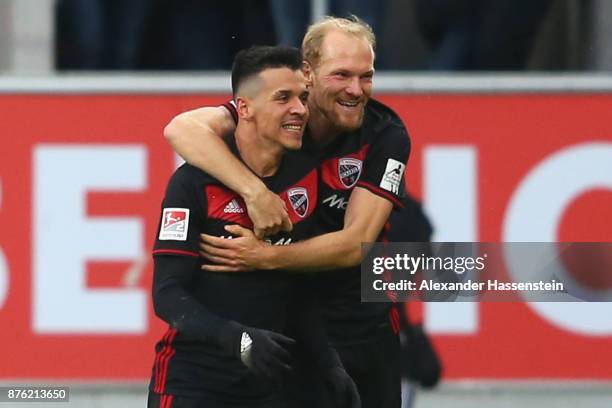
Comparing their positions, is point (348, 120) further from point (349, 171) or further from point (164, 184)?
point (164, 184)

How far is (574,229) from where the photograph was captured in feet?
29.6

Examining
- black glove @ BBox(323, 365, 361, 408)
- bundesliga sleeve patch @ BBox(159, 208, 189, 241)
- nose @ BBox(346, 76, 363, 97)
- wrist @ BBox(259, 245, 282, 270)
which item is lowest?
black glove @ BBox(323, 365, 361, 408)

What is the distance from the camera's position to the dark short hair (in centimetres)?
543

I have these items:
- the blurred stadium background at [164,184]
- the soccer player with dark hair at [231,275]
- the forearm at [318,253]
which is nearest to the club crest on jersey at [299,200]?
the soccer player with dark hair at [231,275]

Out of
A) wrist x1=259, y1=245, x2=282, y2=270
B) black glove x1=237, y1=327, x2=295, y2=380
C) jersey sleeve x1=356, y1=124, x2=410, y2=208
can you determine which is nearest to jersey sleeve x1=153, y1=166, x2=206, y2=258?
wrist x1=259, y1=245, x2=282, y2=270

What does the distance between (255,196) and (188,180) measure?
223 mm

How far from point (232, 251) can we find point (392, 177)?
859mm

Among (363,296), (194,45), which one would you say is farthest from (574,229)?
(363,296)

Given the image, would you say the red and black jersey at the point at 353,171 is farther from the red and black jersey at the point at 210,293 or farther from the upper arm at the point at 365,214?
the red and black jersey at the point at 210,293

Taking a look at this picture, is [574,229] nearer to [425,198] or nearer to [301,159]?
[425,198]

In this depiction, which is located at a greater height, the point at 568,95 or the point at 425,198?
the point at 568,95

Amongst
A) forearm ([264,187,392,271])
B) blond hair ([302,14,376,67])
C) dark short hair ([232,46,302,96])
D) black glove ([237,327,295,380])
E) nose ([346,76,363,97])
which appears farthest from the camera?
blond hair ([302,14,376,67])

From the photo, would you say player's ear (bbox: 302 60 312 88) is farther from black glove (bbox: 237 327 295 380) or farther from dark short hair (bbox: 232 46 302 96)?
black glove (bbox: 237 327 295 380)

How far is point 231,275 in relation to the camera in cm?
546
